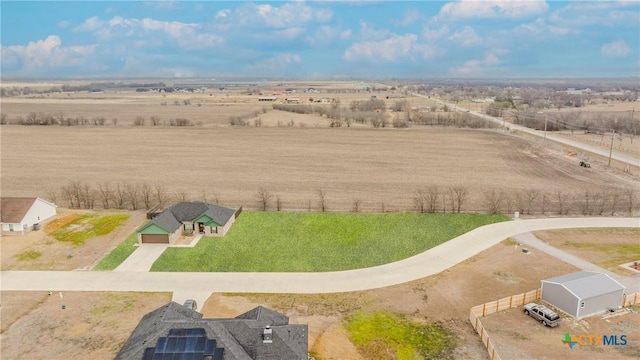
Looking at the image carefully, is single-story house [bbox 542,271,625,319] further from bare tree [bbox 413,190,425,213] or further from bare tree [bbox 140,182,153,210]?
bare tree [bbox 140,182,153,210]

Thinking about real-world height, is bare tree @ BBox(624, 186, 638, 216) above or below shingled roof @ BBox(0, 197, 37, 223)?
below

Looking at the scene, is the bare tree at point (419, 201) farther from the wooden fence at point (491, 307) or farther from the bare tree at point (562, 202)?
the wooden fence at point (491, 307)

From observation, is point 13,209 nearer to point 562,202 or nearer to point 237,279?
point 237,279

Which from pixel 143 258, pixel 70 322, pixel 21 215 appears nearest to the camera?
pixel 70 322

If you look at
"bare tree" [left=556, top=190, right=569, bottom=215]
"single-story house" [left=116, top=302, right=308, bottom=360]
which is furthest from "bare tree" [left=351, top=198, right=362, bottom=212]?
"single-story house" [left=116, top=302, right=308, bottom=360]

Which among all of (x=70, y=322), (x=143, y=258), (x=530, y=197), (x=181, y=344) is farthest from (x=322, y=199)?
(x=181, y=344)

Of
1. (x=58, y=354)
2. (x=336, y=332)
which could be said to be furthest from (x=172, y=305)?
(x=336, y=332)

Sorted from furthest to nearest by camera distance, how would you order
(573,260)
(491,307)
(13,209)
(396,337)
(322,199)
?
1. (322,199)
2. (13,209)
3. (573,260)
4. (491,307)
5. (396,337)
